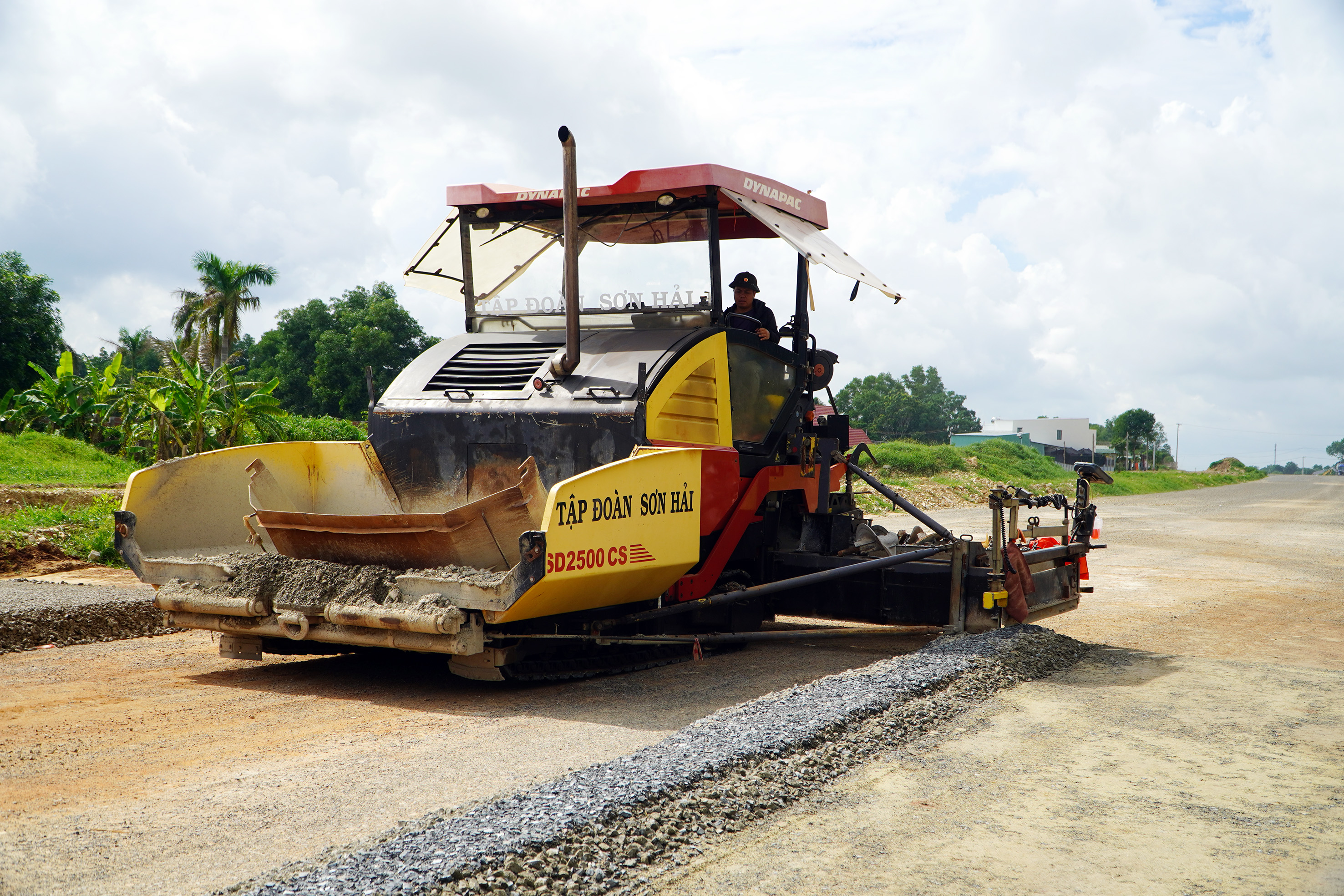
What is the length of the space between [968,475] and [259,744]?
3622 cm

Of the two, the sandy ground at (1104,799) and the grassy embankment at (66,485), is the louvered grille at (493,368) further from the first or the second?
the grassy embankment at (66,485)

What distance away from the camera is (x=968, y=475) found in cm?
3888

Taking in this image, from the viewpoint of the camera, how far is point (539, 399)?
6.59 m

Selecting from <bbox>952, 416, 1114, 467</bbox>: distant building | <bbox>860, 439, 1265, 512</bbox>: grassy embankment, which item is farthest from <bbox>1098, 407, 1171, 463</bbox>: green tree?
<bbox>860, 439, 1265, 512</bbox>: grassy embankment

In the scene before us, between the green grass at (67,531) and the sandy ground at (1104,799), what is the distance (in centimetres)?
1012

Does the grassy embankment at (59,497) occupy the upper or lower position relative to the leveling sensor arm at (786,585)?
upper

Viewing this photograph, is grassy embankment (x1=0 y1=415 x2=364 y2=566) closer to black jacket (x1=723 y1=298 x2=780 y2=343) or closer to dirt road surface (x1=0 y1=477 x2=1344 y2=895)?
dirt road surface (x1=0 y1=477 x2=1344 y2=895)

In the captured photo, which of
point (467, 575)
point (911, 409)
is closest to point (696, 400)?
point (467, 575)

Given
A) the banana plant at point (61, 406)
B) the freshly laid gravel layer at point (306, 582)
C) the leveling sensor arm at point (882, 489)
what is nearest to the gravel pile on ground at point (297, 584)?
the freshly laid gravel layer at point (306, 582)

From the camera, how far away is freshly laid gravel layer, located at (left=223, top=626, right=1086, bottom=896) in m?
3.03

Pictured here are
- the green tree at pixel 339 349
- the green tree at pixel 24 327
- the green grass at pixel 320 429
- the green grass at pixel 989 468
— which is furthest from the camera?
the green tree at pixel 339 349

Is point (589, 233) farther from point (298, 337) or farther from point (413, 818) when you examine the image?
point (298, 337)

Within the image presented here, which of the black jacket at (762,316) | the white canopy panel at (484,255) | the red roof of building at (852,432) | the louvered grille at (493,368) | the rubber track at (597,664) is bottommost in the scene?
the rubber track at (597,664)

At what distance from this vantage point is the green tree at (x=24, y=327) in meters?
Result: 30.6
